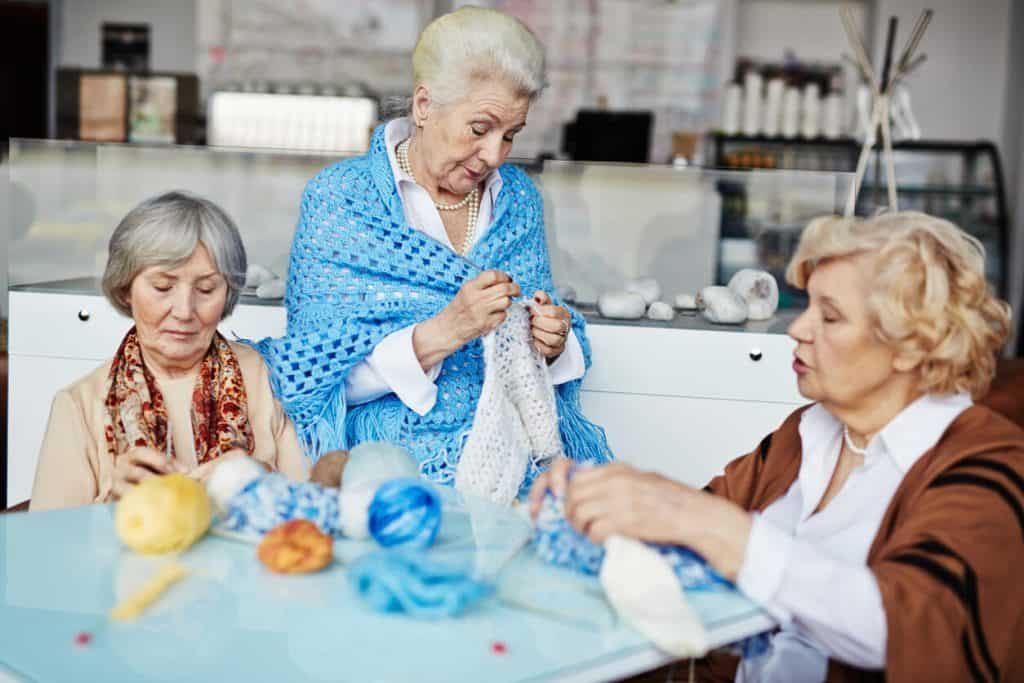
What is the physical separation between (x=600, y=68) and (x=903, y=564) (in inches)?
267

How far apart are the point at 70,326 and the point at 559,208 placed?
47.8 inches

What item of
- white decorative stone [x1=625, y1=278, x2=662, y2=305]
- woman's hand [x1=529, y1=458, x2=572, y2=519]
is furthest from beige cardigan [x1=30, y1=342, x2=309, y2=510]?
white decorative stone [x1=625, y1=278, x2=662, y2=305]

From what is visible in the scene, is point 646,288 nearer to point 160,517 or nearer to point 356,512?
point 356,512

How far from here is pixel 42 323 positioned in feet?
8.97

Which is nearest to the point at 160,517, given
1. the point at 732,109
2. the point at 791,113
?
the point at 732,109

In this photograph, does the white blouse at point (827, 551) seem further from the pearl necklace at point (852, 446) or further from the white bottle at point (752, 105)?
the white bottle at point (752, 105)

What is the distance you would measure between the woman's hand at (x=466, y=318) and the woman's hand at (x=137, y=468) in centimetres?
58

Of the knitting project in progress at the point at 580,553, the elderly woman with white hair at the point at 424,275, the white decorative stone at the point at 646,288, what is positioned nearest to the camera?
the knitting project in progress at the point at 580,553

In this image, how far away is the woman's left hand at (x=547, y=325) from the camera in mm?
2164

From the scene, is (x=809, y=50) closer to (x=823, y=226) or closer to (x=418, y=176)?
(x=418, y=176)

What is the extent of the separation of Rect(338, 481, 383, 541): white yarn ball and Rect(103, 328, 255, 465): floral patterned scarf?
0.46 m

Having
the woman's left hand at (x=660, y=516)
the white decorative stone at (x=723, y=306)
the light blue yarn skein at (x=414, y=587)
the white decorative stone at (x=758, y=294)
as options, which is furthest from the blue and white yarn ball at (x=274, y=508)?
the white decorative stone at (x=758, y=294)

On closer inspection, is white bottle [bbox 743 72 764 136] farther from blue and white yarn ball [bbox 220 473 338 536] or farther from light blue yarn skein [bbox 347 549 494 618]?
light blue yarn skein [bbox 347 549 494 618]

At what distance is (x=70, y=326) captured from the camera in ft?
8.97
